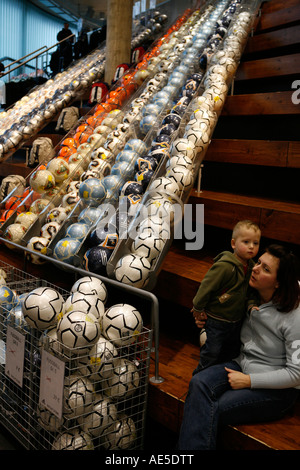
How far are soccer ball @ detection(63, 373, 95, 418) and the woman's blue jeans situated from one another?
1.40ft

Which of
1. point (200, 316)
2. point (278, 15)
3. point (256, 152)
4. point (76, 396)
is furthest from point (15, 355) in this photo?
point (278, 15)

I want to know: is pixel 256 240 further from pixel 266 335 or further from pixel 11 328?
pixel 11 328

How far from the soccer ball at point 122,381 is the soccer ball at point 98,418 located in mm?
50

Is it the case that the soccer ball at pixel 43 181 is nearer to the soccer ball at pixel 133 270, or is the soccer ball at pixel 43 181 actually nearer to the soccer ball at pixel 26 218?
the soccer ball at pixel 26 218

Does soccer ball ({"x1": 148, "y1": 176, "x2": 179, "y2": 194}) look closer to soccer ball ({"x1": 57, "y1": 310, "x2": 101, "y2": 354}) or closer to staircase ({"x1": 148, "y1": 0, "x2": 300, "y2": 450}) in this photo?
staircase ({"x1": 148, "y1": 0, "x2": 300, "y2": 450})

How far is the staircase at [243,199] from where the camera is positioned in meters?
1.91

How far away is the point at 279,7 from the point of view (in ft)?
18.8

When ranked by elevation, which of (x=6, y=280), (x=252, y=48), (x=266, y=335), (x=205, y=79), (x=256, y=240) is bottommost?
(x=6, y=280)

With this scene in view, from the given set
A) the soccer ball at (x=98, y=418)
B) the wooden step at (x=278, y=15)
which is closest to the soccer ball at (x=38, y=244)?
the soccer ball at (x=98, y=418)

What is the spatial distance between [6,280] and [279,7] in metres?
5.55

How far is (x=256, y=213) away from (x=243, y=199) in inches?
16.9

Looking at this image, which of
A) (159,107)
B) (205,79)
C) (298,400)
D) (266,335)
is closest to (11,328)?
(266,335)

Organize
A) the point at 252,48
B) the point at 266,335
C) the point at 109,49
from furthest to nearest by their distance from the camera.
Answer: the point at 109,49 → the point at 252,48 → the point at 266,335

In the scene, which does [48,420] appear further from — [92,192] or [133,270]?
[92,192]
